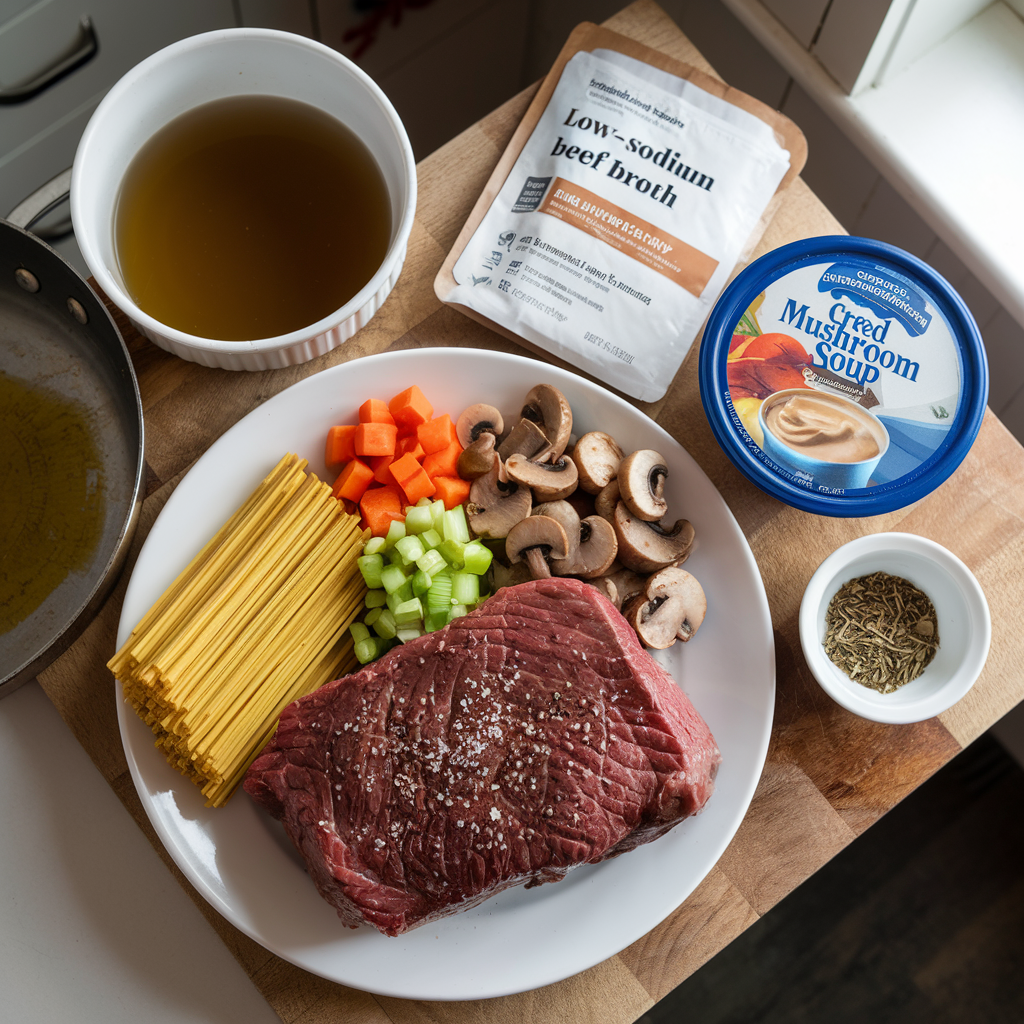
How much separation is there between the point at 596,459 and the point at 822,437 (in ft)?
1.14

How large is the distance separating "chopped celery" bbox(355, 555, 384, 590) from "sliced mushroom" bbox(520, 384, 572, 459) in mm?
315

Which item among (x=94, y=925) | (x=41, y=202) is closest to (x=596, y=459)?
(x=94, y=925)

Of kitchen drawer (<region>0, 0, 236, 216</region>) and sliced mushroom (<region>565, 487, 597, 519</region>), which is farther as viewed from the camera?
kitchen drawer (<region>0, 0, 236, 216</region>)

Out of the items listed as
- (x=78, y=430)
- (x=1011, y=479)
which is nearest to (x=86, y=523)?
(x=78, y=430)

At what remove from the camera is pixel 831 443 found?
1414 mm

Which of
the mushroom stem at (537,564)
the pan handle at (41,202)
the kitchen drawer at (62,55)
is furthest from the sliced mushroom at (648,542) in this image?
the kitchen drawer at (62,55)

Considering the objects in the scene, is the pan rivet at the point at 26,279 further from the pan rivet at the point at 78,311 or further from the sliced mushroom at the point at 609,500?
the sliced mushroom at the point at 609,500

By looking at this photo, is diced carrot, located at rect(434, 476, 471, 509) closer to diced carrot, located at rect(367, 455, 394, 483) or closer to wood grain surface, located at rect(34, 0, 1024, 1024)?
diced carrot, located at rect(367, 455, 394, 483)

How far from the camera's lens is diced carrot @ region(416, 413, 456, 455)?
1422mm

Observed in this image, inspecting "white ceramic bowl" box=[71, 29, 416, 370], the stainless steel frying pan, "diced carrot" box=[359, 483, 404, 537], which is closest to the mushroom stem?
"diced carrot" box=[359, 483, 404, 537]

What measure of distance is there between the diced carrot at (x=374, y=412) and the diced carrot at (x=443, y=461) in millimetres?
81

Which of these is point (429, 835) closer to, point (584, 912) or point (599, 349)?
point (584, 912)

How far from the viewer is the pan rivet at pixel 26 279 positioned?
4.77 ft

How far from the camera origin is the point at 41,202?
67.8 inches
